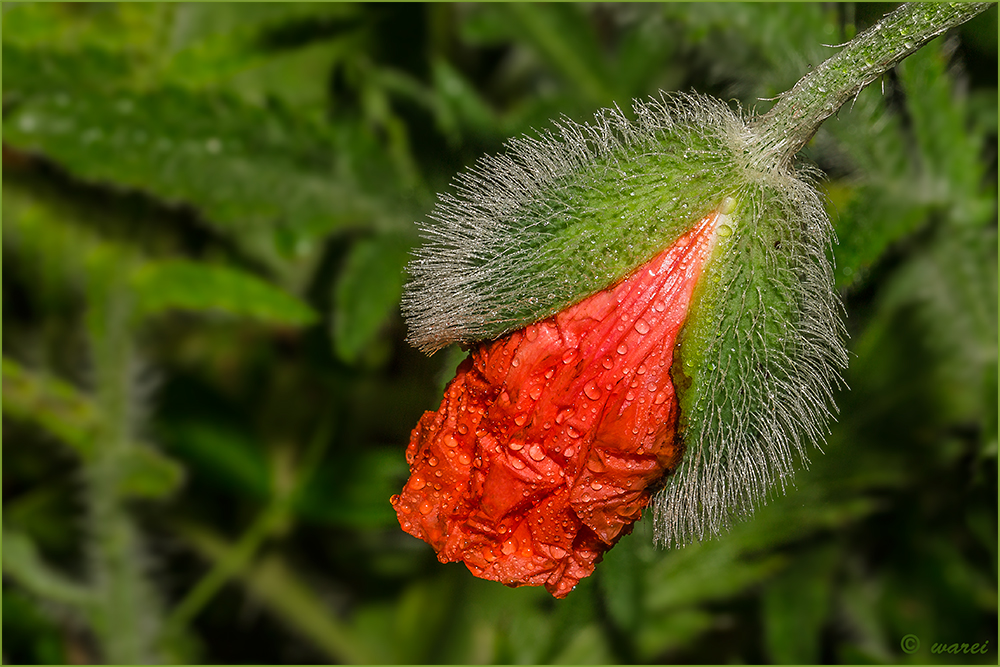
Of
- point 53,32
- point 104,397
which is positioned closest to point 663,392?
point 104,397

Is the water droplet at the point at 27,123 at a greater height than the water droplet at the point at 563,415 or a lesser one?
greater

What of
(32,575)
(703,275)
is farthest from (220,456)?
(703,275)

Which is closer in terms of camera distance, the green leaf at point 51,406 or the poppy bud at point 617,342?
the poppy bud at point 617,342

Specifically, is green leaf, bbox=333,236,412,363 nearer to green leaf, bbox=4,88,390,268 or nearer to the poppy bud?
green leaf, bbox=4,88,390,268

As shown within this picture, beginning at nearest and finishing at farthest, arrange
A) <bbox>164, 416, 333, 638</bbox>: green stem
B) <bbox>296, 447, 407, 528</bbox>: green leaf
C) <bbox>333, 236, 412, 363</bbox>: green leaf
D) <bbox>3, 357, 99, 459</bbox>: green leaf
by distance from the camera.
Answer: <bbox>333, 236, 412, 363</bbox>: green leaf → <bbox>3, 357, 99, 459</bbox>: green leaf → <bbox>296, 447, 407, 528</bbox>: green leaf → <bbox>164, 416, 333, 638</bbox>: green stem

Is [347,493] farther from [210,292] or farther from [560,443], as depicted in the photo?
[560,443]

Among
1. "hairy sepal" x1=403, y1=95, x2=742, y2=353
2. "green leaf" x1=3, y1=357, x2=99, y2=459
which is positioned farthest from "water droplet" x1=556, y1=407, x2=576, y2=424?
"green leaf" x1=3, y1=357, x2=99, y2=459

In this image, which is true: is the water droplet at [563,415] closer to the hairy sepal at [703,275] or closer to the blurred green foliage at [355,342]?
the hairy sepal at [703,275]

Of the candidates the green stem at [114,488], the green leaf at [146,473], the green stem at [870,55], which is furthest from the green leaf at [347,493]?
the green stem at [870,55]
